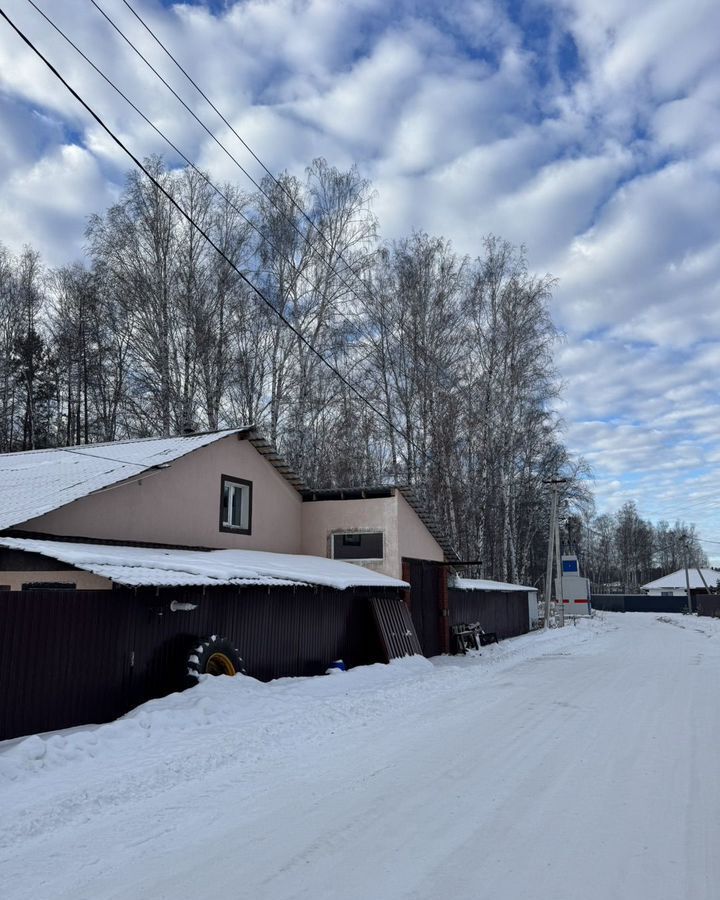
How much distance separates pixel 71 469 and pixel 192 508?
262 cm

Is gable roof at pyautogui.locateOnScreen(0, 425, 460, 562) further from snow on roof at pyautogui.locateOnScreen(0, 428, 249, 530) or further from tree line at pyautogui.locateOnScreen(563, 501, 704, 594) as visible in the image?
tree line at pyautogui.locateOnScreen(563, 501, 704, 594)

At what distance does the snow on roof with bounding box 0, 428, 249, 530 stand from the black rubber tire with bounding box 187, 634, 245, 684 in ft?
10.9

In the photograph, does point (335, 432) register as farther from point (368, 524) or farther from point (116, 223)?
point (116, 223)

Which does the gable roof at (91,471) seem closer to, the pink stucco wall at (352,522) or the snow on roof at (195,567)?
the pink stucco wall at (352,522)

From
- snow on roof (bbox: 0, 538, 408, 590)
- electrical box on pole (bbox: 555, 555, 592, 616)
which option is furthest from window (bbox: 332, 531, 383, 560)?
electrical box on pole (bbox: 555, 555, 592, 616)

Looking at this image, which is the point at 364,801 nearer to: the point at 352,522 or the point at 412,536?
the point at 352,522

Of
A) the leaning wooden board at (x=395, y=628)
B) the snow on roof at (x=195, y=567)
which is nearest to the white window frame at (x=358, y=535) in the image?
the snow on roof at (x=195, y=567)

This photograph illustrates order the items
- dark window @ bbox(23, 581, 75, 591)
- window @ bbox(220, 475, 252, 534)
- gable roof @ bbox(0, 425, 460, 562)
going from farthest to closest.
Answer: window @ bbox(220, 475, 252, 534), gable roof @ bbox(0, 425, 460, 562), dark window @ bbox(23, 581, 75, 591)

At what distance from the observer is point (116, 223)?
23.6 meters

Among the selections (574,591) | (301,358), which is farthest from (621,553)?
(301,358)

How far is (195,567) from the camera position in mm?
11109

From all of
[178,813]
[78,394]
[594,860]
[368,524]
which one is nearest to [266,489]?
[368,524]

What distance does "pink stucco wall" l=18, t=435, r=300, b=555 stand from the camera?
12.3m

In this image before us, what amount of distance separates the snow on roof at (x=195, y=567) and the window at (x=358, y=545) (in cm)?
124
